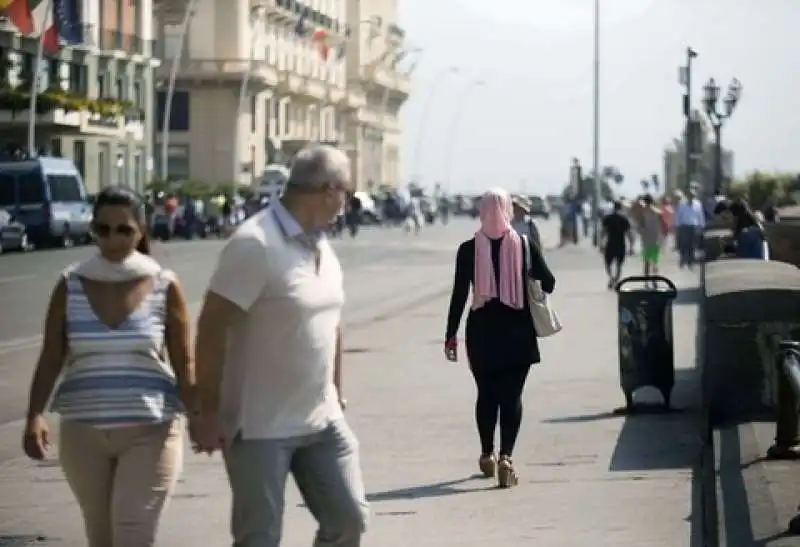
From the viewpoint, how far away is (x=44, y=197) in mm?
58250

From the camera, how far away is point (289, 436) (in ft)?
21.8

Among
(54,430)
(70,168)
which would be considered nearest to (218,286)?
(54,430)

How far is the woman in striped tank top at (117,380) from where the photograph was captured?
6.85 m

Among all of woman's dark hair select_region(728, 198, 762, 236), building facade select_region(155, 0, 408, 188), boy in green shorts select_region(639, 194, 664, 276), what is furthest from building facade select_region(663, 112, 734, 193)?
woman's dark hair select_region(728, 198, 762, 236)

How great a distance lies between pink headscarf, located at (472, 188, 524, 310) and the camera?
11672 millimetres

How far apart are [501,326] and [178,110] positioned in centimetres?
9518

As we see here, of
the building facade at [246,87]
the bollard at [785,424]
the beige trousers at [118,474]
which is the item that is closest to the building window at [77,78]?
the building facade at [246,87]

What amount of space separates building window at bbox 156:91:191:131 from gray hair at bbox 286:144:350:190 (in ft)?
324

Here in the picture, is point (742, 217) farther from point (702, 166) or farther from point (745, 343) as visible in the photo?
point (702, 166)

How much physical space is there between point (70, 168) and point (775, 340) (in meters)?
49.4

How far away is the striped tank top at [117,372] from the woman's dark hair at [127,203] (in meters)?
0.25

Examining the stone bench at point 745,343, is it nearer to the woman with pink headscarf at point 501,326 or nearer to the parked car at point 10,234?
the woman with pink headscarf at point 501,326

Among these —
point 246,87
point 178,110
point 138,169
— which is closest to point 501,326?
point 138,169

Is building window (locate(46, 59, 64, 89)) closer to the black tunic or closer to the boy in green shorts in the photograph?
the boy in green shorts
